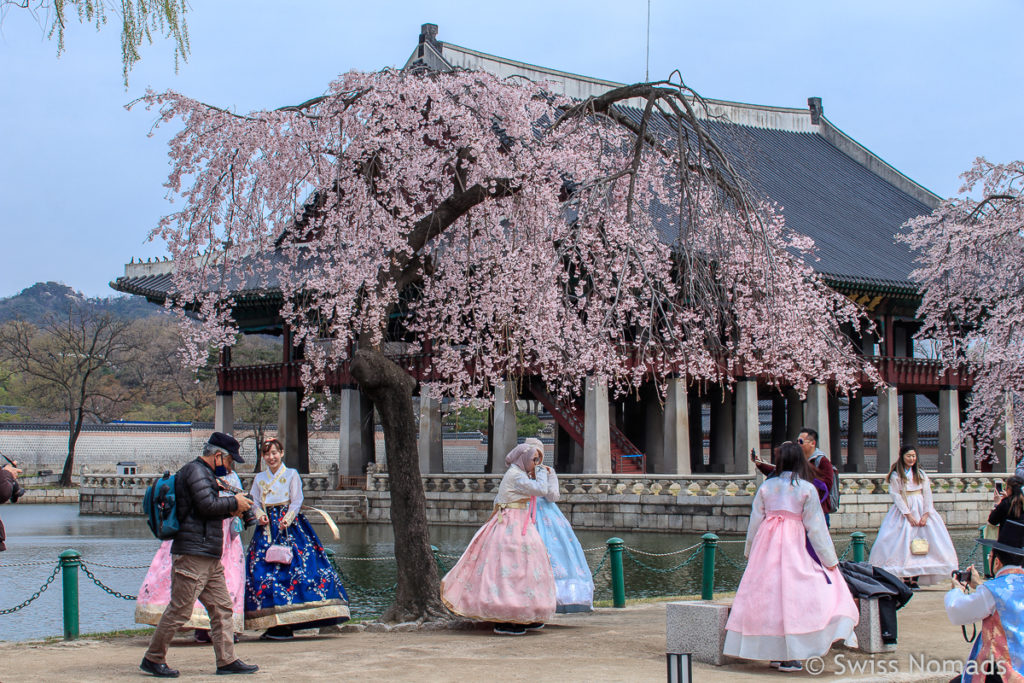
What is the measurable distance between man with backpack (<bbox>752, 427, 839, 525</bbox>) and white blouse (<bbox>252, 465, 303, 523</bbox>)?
3.75 m

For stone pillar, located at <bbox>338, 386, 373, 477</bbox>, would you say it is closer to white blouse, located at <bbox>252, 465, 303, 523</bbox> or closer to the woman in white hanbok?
the woman in white hanbok

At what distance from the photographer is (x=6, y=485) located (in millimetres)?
6961

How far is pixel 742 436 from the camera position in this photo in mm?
31516

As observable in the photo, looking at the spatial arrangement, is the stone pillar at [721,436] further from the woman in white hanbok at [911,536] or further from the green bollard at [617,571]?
the green bollard at [617,571]

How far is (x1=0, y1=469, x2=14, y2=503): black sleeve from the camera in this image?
22.5ft

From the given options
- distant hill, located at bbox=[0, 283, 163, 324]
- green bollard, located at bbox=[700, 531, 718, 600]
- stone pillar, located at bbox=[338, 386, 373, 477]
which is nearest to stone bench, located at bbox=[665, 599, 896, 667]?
green bollard, located at bbox=[700, 531, 718, 600]

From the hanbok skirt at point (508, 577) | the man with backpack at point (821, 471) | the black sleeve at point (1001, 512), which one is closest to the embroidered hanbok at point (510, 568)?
the hanbok skirt at point (508, 577)

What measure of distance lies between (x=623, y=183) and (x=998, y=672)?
25.0ft

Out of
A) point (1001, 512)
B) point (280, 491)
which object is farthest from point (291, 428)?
point (1001, 512)

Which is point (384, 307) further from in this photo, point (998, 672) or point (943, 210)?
point (943, 210)

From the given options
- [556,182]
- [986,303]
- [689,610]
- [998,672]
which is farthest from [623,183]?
[986,303]

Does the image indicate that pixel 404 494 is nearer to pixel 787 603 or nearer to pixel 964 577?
pixel 787 603

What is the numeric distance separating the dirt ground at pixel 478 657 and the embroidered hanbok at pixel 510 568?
0.24m

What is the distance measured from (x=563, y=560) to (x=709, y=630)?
311 centimetres
